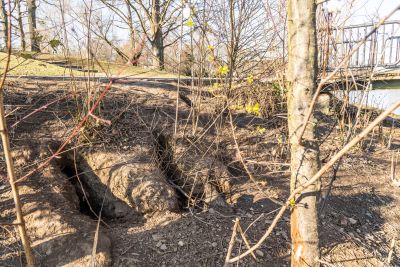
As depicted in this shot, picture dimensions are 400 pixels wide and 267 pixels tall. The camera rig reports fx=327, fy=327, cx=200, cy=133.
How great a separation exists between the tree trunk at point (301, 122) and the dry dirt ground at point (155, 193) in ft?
0.87

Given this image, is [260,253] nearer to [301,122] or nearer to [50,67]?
[301,122]

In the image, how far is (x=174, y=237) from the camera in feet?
9.01

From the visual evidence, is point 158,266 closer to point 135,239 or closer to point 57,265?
point 135,239

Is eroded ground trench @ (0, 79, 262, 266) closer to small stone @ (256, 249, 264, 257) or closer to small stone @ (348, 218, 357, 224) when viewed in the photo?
small stone @ (256, 249, 264, 257)

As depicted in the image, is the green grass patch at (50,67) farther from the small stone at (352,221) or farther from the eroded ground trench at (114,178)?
the small stone at (352,221)

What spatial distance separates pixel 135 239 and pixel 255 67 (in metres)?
3.22

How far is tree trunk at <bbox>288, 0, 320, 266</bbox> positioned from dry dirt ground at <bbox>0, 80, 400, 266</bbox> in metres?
0.27

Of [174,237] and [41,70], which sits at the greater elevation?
[41,70]

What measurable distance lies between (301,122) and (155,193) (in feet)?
5.77

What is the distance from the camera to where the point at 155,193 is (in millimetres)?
3094

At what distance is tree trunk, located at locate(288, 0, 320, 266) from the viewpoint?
1663 millimetres

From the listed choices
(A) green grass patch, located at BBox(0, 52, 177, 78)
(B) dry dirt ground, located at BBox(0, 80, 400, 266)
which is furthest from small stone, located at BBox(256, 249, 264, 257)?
(A) green grass patch, located at BBox(0, 52, 177, 78)

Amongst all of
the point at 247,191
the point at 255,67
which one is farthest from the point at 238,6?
the point at 247,191

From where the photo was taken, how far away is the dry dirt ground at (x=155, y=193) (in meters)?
2.58
